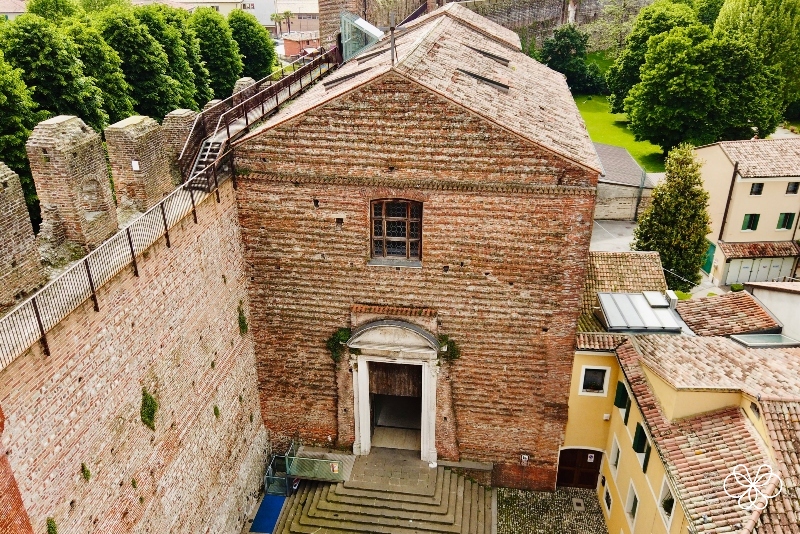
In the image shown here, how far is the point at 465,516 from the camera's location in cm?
1919

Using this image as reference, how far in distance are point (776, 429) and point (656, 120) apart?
36.7 m

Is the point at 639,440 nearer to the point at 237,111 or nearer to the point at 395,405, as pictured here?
the point at 395,405

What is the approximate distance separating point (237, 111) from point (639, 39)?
1844 inches

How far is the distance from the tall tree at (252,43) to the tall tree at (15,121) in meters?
29.7

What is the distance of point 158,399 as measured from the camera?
1426 cm

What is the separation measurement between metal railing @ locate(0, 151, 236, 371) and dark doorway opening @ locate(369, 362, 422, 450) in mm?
8095

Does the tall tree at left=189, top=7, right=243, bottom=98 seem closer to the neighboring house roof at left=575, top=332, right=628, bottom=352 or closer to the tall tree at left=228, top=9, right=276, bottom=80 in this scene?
the tall tree at left=228, top=9, right=276, bottom=80

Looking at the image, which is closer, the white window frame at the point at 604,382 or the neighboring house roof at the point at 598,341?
the neighboring house roof at the point at 598,341

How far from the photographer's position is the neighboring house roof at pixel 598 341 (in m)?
18.7

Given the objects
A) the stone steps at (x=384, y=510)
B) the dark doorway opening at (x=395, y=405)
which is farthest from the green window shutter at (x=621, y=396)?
the dark doorway opening at (x=395, y=405)

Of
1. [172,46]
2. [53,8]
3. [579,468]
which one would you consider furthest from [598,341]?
[53,8]

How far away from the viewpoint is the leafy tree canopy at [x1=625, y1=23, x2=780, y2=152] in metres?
43.4

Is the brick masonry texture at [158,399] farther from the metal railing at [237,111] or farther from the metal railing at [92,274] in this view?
the metal railing at [237,111]

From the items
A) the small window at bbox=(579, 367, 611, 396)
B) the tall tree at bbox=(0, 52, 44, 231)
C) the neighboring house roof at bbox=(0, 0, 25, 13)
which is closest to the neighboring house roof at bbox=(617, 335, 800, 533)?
the small window at bbox=(579, 367, 611, 396)
